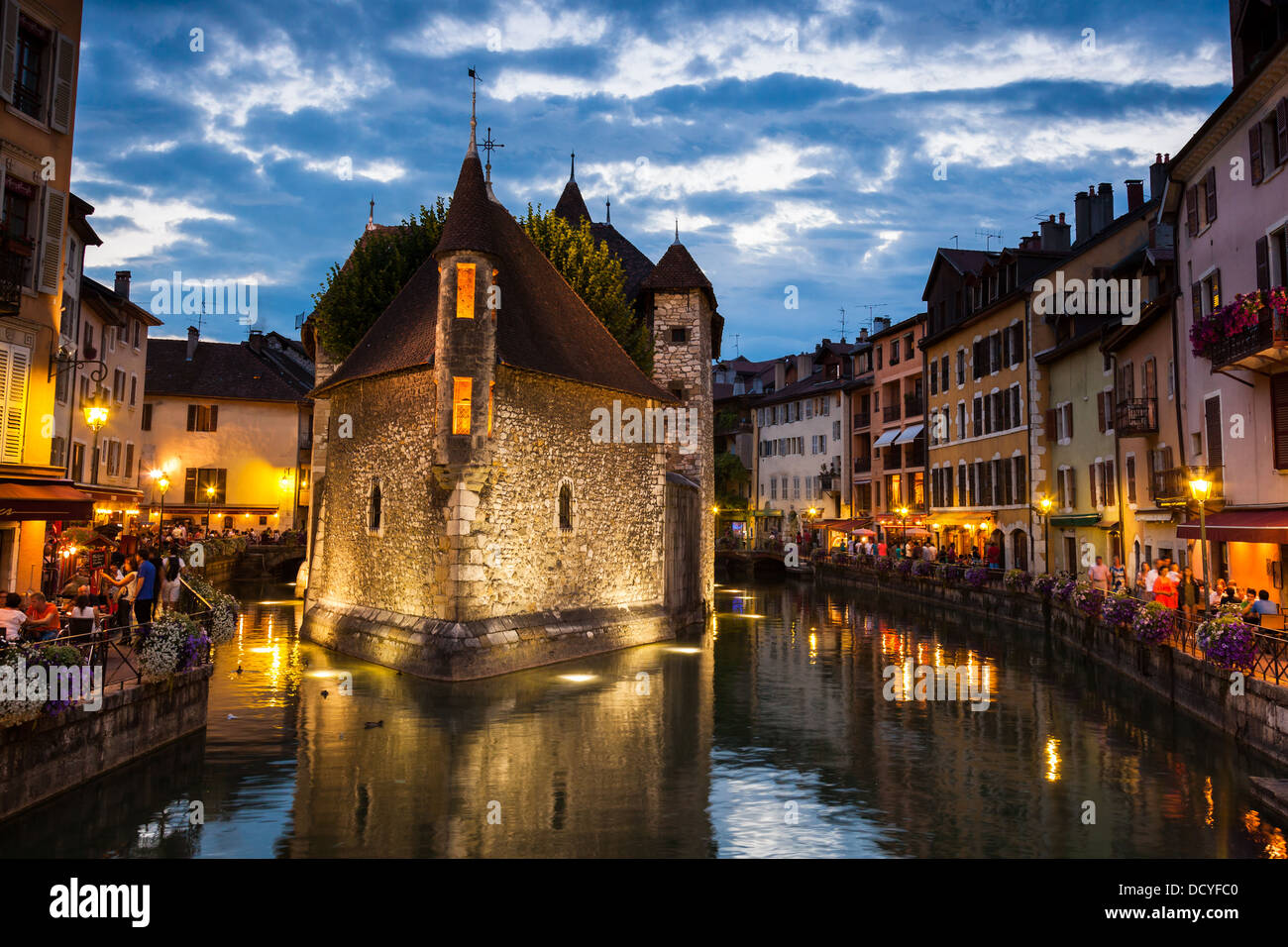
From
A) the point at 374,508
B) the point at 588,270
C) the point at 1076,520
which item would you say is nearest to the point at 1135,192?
the point at 1076,520

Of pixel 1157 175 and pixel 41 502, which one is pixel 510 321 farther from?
pixel 1157 175

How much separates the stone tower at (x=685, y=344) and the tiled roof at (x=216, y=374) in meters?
28.2

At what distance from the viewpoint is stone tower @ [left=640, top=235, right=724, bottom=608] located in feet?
98.9

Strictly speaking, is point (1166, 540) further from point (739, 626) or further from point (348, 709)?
point (348, 709)

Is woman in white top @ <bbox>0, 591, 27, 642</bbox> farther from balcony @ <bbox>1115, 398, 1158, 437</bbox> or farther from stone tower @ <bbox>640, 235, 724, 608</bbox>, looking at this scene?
balcony @ <bbox>1115, 398, 1158, 437</bbox>

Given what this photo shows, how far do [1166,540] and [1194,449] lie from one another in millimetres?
3532

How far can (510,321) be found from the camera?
20531 mm

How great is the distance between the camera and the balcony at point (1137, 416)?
79.5 feet

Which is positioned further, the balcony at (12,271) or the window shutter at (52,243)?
the window shutter at (52,243)

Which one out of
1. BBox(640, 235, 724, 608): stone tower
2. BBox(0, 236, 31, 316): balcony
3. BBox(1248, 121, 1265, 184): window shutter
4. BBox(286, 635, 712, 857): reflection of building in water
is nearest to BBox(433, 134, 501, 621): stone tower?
BBox(286, 635, 712, 857): reflection of building in water

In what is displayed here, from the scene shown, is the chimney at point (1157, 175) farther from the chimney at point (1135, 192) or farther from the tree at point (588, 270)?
the tree at point (588, 270)

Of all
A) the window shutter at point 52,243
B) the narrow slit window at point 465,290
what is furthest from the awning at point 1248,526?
the window shutter at point 52,243

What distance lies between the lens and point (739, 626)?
98.4ft

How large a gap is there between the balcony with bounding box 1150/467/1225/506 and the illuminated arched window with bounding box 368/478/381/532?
721 inches
